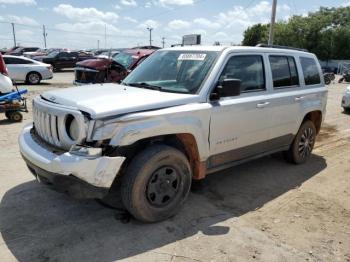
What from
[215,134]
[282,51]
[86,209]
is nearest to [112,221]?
[86,209]

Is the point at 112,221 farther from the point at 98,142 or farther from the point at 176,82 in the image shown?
the point at 176,82

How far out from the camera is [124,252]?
3.56 m

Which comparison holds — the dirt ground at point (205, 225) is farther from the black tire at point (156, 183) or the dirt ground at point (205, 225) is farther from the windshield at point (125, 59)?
the windshield at point (125, 59)

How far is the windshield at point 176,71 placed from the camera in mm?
4508

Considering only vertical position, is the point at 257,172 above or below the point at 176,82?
below

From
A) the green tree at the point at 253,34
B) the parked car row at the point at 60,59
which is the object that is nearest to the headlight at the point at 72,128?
the parked car row at the point at 60,59

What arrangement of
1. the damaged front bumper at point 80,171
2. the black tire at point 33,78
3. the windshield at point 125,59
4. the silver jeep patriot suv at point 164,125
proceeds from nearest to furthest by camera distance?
1. the damaged front bumper at point 80,171
2. the silver jeep patriot suv at point 164,125
3. the windshield at point 125,59
4. the black tire at point 33,78

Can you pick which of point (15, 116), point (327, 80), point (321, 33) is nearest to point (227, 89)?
point (15, 116)

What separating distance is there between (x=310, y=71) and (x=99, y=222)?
14.2 ft

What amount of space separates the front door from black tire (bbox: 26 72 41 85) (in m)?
15.5

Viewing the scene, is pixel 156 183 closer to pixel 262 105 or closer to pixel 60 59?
pixel 262 105

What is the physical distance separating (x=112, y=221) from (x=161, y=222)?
0.53 m

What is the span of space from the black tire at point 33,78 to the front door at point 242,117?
50.9 feet

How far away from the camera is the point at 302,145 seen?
645cm
